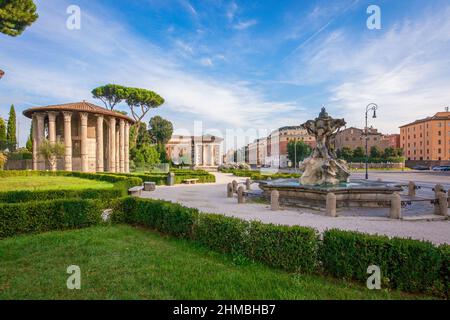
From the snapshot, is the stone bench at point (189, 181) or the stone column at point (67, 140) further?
the stone column at point (67, 140)

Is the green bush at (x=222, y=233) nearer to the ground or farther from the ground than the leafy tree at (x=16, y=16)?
nearer to the ground

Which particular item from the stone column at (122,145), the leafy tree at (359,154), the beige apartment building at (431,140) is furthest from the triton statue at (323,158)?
the beige apartment building at (431,140)

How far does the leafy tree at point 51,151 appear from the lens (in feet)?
105

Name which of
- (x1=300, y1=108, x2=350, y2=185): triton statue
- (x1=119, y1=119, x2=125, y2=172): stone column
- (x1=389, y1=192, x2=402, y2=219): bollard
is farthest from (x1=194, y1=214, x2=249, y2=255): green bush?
(x1=119, y1=119, x2=125, y2=172): stone column

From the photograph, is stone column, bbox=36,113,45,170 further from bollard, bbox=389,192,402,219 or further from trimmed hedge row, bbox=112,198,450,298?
bollard, bbox=389,192,402,219

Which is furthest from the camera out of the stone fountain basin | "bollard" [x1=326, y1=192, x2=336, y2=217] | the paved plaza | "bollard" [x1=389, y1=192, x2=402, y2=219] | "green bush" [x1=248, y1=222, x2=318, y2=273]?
the stone fountain basin

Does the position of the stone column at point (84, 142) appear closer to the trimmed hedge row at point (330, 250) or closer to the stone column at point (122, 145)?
the stone column at point (122, 145)

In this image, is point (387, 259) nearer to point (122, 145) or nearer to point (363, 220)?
point (363, 220)

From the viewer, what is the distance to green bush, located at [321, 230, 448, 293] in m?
3.83

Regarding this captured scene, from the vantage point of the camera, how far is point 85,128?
36219 millimetres

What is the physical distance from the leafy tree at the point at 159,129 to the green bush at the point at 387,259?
59.0m

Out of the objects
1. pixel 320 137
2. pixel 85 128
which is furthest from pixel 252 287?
pixel 85 128

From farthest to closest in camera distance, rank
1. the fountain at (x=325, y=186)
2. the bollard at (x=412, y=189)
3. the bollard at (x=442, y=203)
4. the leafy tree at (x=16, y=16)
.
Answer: the leafy tree at (x=16, y=16), the bollard at (x=412, y=189), the fountain at (x=325, y=186), the bollard at (x=442, y=203)

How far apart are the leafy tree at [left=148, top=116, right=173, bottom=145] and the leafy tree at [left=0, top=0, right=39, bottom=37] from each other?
4311 cm
